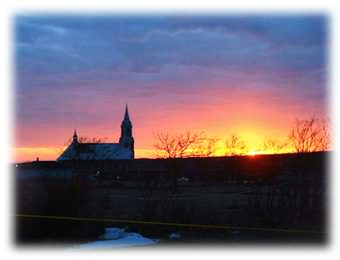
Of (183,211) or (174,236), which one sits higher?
(183,211)

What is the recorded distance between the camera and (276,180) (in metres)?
11.0

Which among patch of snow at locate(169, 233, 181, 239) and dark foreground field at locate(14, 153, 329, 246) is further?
patch of snow at locate(169, 233, 181, 239)

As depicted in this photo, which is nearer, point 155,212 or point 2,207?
point 2,207

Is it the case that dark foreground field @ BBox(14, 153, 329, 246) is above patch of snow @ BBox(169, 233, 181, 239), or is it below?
above

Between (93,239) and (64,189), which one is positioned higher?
(64,189)

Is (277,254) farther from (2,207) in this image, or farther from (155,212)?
(155,212)

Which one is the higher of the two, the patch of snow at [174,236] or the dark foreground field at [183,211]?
the dark foreground field at [183,211]

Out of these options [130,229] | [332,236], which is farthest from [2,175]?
[130,229]

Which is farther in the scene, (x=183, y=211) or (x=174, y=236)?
(x=183, y=211)

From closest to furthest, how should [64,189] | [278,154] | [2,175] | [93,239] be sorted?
[2,175] < [93,239] < [64,189] < [278,154]

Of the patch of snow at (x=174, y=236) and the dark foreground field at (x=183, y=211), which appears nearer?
the dark foreground field at (x=183, y=211)

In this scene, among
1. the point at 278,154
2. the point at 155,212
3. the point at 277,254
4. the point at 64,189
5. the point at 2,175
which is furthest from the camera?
the point at 278,154

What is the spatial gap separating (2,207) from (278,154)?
9571 millimetres

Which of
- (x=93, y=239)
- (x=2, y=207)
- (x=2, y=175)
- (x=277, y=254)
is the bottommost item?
(x=93, y=239)
